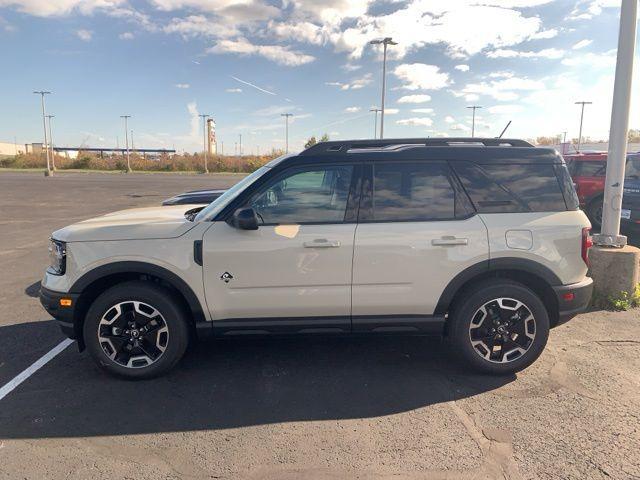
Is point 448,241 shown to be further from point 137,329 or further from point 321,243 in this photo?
point 137,329

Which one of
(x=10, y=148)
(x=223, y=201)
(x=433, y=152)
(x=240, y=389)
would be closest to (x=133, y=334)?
(x=240, y=389)

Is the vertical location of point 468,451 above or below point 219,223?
below

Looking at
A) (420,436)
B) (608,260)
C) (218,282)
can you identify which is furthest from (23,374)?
(608,260)

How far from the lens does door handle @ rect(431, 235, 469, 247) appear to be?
12.1 feet

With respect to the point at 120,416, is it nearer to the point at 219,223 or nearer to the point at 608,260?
the point at 219,223

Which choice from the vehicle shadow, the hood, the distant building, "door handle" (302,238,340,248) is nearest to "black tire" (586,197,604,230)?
the vehicle shadow

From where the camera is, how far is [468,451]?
2891 millimetres

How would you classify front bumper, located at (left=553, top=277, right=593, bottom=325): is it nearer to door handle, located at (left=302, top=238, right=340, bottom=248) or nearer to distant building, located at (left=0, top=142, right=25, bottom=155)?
door handle, located at (left=302, top=238, right=340, bottom=248)

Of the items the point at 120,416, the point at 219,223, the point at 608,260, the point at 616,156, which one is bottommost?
the point at 120,416

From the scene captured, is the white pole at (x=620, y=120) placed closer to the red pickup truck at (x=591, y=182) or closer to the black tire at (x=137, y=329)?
the black tire at (x=137, y=329)

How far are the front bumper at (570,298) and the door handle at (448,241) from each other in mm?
854

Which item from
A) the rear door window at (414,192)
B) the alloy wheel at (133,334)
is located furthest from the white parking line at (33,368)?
the rear door window at (414,192)

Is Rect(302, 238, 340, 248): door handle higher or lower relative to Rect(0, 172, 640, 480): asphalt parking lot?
higher

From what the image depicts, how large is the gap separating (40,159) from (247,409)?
8268cm
